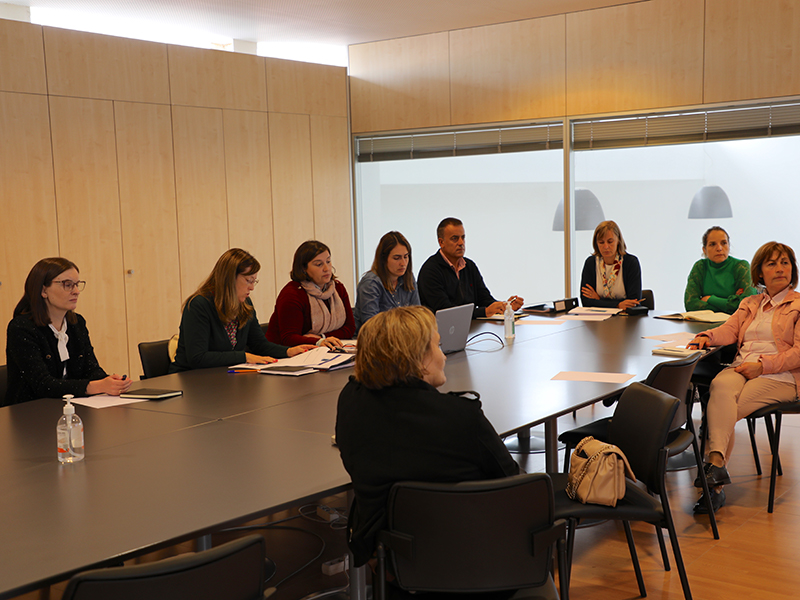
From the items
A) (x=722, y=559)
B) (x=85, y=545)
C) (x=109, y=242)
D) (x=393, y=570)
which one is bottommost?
(x=722, y=559)

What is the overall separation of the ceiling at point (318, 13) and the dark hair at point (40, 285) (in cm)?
372

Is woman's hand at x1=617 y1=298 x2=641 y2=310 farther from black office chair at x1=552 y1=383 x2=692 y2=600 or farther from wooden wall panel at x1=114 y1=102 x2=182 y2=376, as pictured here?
wooden wall panel at x1=114 y1=102 x2=182 y2=376

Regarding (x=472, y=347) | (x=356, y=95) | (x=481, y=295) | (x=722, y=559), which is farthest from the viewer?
(x=356, y=95)

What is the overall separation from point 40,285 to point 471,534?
7.76ft

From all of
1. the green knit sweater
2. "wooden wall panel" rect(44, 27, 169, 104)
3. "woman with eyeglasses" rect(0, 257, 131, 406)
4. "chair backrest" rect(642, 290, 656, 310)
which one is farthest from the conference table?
"wooden wall panel" rect(44, 27, 169, 104)

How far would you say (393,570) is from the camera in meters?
1.98

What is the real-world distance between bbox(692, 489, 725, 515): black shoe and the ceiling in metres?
4.44

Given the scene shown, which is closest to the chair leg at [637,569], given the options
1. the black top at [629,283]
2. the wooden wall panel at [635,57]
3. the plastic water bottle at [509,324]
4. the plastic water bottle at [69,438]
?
the plastic water bottle at [509,324]

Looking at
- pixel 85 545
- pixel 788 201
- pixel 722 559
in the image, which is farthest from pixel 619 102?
pixel 85 545

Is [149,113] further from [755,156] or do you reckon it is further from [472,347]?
[755,156]

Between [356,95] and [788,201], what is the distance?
14.6 ft

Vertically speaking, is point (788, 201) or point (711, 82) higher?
point (711, 82)

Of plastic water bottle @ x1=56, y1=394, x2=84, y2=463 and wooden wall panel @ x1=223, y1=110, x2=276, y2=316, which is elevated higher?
wooden wall panel @ x1=223, y1=110, x2=276, y2=316

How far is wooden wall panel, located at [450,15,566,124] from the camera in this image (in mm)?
7180
